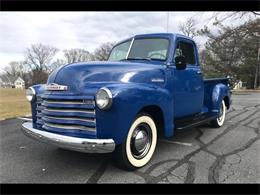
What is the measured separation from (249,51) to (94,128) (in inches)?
1625

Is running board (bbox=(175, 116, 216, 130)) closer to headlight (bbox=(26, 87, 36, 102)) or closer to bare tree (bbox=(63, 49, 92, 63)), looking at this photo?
headlight (bbox=(26, 87, 36, 102))

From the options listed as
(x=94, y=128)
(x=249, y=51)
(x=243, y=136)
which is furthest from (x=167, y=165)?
(x=249, y=51)

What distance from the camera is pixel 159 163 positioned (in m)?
4.27

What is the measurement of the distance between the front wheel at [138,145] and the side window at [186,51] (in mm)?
1644

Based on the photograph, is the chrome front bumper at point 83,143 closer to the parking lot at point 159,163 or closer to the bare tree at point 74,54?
the parking lot at point 159,163

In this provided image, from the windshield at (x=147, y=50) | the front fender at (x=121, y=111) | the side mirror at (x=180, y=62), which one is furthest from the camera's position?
the windshield at (x=147, y=50)

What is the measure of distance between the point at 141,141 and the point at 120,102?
0.83 m

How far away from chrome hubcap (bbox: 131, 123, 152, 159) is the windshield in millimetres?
1439

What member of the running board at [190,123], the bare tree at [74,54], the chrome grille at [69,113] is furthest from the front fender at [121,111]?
the bare tree at [74,54]

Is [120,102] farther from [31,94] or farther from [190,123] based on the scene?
[190,123]

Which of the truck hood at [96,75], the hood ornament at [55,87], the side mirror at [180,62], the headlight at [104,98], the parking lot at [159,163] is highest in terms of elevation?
the side mirror at [180,62]

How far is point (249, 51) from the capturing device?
40188 millimetres

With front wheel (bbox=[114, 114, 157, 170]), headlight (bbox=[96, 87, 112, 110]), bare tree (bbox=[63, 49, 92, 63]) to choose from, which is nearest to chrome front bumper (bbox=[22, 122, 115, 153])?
front wheel (bbox=[114, 114, 157, 170])

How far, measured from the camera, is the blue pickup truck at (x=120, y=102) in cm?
356
